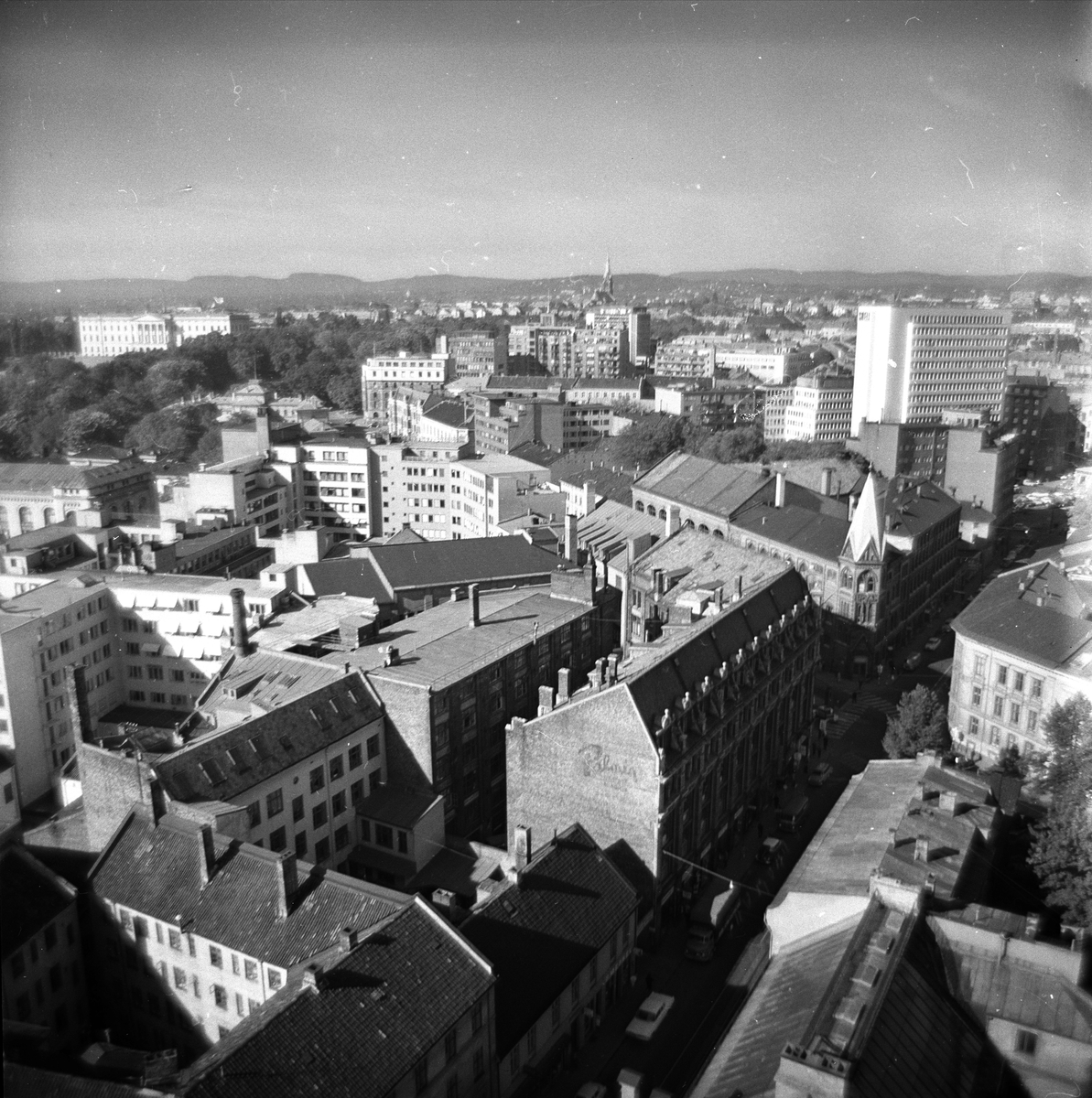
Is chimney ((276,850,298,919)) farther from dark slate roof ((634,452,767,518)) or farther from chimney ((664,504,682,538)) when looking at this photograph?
dark slate roof ((634,452,767,518))

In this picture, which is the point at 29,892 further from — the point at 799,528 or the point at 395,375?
the point at 395,375

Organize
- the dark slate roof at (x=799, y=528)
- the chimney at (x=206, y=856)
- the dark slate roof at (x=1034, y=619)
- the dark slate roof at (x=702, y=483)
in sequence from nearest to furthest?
1. the chimney at (x=206, y=856)
2. the dark slate roof at (x=1034, y=619)
3. the dark slate roof at (x=799, y=528)
4. the dark slate roof at (x=702, y=483)

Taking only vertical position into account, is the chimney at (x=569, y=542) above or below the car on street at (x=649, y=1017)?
above

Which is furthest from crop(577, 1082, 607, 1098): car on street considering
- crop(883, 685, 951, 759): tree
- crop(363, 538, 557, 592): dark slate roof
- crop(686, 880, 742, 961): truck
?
crop(363, 538, 557, 592): dark slate roof

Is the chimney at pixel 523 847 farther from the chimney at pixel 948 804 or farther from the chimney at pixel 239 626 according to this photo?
the chimney at pixel 239 626

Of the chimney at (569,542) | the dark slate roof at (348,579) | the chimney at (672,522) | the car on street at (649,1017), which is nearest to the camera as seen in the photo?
the car on street at (649,1017)

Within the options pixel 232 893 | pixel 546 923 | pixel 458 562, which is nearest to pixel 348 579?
pixel 458 562

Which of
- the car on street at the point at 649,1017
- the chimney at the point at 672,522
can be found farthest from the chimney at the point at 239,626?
the chimney at the point at 672,522
